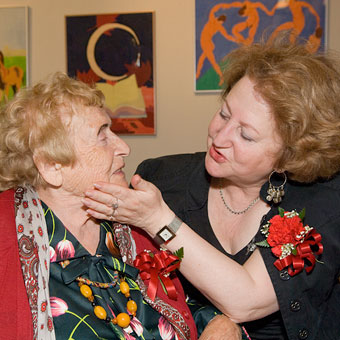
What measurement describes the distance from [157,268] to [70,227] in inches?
12.7

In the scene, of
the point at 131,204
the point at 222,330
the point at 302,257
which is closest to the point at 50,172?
the point at 131,204

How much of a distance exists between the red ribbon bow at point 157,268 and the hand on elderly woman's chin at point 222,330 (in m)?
0.16

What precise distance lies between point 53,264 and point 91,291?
0.48 ft

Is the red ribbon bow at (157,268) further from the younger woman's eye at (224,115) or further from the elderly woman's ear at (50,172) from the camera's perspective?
the younger woman's eye at (224,115)

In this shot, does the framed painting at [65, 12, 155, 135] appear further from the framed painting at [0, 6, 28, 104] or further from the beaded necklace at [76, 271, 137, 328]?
the beaded necklace at [76, 271, 137, 328]

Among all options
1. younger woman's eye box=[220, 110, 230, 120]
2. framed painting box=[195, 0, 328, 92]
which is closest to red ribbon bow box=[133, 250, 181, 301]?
younger woman's eye box=[220, 110, 230, 120]

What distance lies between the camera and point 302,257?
1.50 metres

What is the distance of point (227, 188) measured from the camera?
6.18ft

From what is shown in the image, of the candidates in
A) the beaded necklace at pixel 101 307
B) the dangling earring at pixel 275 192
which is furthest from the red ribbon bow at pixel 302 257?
the beaded necklace at pixel 101 307

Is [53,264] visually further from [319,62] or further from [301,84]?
[319,62]

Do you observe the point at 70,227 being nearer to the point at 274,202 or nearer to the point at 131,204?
the point at 131,204

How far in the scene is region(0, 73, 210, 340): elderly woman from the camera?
132 cm

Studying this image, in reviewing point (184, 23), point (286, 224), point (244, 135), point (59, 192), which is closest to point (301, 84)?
point (244, 135)

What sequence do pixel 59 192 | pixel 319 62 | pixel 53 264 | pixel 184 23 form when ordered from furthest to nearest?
pixel 184 23 < pixel 319 62 < pixel 59 192 < pixel 53 264
